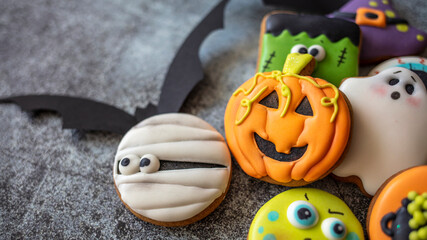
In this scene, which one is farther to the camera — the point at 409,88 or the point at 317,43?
the point at 317,43

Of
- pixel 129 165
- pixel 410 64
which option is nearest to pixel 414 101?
pixel 410 64

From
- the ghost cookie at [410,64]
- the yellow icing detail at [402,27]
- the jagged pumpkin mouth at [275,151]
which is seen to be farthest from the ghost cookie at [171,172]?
the yellow icing detail at [402,27]

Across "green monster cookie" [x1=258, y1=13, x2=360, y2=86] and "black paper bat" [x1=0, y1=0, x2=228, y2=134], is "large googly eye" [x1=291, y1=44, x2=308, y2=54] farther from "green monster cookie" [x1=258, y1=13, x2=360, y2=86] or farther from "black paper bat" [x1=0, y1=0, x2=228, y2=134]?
"black paper bat" [x1=0, y1=0, x2=228, y2=134]

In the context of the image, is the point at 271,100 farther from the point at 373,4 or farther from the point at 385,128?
the point at 373,4

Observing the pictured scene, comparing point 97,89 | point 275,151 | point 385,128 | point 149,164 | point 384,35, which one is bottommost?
point 97,89

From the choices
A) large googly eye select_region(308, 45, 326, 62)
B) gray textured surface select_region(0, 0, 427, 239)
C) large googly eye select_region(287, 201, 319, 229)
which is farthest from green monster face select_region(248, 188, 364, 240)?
large googly eye select_region(308, 45, 326, 62)

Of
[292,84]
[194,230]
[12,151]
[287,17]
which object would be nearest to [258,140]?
[292,84]

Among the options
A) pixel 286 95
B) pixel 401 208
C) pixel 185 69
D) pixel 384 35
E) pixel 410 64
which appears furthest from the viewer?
pixel 185 69
